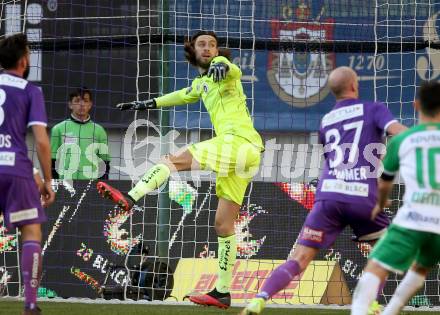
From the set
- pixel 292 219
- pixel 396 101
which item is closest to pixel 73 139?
pixel 292 219

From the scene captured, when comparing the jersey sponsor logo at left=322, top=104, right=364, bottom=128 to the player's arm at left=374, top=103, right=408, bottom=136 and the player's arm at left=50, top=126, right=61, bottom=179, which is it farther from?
the player's arm at left=50, top=126, right=61, bottom=179

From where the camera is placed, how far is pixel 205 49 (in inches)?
403

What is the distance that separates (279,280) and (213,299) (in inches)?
84.8

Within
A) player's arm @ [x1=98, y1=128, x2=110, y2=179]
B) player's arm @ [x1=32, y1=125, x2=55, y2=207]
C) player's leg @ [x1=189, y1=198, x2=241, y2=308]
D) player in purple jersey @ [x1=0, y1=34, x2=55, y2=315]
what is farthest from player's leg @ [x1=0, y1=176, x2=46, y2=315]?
player's arm @ [x1=98, y1=128, x2=110, y2=179]

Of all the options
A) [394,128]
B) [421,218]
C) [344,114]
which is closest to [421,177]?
[421,218]

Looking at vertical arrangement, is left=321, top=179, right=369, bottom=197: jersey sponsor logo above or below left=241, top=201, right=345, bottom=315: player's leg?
above

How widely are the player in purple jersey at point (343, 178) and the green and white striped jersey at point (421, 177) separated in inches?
45.4

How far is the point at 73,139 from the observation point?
12734mm

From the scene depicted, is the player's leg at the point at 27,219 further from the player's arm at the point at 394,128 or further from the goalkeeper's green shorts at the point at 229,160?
the player's arm at the point at 394,128

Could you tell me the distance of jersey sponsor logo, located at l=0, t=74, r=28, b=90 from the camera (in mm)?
7559

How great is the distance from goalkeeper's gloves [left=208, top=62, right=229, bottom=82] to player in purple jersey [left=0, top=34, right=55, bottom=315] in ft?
6.88

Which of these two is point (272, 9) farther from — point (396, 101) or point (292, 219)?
point (292, 219)

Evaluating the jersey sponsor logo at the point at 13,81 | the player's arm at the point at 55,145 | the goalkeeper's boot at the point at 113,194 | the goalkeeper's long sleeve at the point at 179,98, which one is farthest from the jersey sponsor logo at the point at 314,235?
the player's arm at the point at 55,145

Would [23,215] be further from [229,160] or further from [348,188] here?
[229,160]
